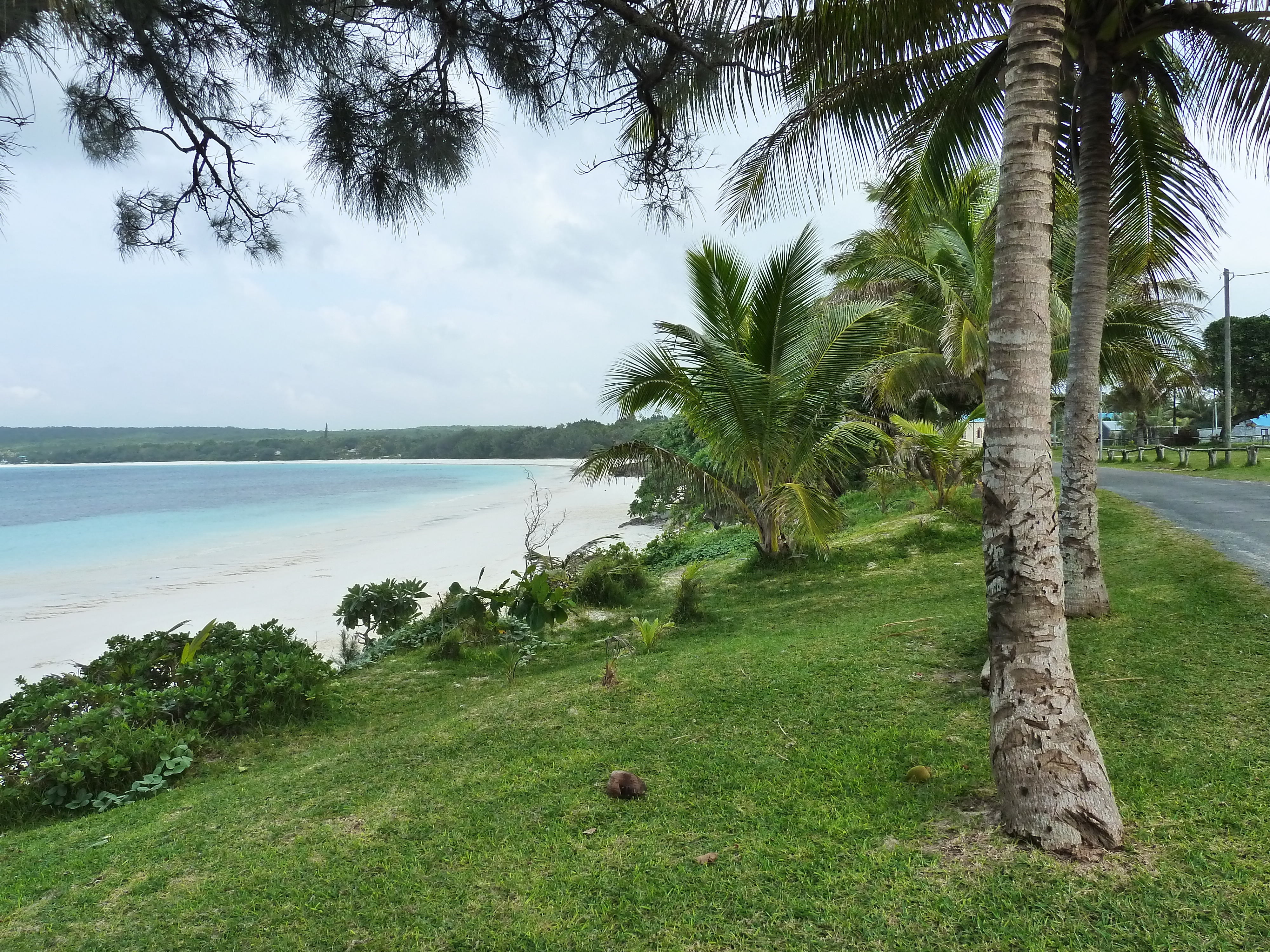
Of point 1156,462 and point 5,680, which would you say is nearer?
point 5,680

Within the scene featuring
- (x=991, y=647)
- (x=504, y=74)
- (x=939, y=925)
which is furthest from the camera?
A: (x=504, y=74)

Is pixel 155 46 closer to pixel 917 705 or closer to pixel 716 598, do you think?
pixel 917 705

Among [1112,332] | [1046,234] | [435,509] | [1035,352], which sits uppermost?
[1112,332]

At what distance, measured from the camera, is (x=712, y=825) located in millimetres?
2838

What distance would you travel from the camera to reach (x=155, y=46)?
349cm

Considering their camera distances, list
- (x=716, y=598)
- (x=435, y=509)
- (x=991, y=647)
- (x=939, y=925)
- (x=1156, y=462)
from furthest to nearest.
Result: (x=435, y=509) < (x=1156, y=462) < (x=716, y=598) < (x=991, y=647) < (x=939, y=925)

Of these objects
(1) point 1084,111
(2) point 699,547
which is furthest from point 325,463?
(1) point 1084,111

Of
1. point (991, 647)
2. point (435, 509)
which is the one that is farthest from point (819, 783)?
point (435, 509)

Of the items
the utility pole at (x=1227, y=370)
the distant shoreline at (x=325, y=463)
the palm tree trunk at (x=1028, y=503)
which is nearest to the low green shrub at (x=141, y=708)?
the palm tree trunk at (x=1028, y=503)

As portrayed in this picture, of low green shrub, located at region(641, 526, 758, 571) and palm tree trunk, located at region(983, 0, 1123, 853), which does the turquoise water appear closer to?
low green shrub, located at region(641, 526, 758, 571)

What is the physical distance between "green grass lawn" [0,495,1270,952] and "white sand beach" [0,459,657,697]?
5.58 meters

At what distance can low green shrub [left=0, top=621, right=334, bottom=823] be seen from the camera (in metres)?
3.94

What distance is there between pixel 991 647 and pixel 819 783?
97 cm

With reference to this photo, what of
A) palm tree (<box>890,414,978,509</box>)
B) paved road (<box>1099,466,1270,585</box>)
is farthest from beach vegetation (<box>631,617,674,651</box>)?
palm tree (<box>890,414,978,509</box>)
